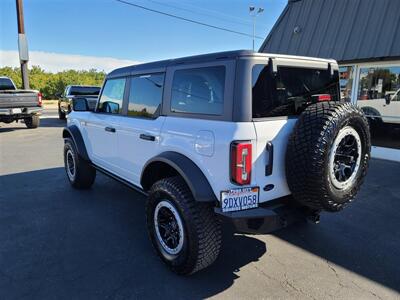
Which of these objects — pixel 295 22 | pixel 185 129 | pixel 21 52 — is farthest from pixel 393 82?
pixel 21 52

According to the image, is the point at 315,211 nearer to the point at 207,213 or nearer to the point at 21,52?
the point at 207,213

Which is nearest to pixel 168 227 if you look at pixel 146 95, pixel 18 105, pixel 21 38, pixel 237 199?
pixel 237 199

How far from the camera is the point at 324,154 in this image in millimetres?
2400

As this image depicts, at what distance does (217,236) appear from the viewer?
2682 mm

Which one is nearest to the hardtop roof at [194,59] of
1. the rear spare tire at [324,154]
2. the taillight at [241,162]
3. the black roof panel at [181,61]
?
the black roof panel at [181,61]

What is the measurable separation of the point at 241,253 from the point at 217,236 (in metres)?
0.75

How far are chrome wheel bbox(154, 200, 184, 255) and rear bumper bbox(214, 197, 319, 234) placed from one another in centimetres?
49

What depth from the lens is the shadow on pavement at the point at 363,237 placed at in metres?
3.02

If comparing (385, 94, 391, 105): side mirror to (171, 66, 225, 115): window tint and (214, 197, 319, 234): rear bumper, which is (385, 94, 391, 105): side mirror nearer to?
(214, 197, 319, 234): rear bumper

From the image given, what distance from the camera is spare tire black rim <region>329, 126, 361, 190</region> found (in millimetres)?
2582

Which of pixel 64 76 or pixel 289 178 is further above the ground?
pixel 64 76

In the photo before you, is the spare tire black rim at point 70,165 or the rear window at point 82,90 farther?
the rear window at point 82,90

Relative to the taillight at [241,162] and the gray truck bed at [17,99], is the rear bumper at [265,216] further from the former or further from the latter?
the gray truck bed at [17,99]

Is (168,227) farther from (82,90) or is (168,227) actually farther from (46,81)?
(46,81)
